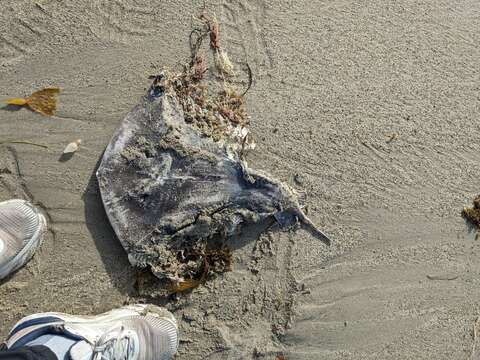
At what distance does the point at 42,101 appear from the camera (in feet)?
12.9

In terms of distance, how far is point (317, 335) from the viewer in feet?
12.3

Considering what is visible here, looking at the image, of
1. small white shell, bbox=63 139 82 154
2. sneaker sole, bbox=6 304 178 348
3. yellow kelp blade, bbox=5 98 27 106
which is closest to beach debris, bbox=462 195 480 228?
sneaker sole, bbox=6 304 178 348

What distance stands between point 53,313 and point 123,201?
1.06 meters

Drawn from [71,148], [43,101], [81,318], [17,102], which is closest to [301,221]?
[81,318]

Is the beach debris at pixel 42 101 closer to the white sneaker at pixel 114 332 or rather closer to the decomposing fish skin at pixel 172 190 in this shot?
the decomposing fish skin at pixel 172 190

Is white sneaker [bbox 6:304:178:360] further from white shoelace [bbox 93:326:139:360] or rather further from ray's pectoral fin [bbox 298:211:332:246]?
ray's pectoral fin [bbox 298:211:332:246]

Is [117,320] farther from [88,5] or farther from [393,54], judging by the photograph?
[393,54]

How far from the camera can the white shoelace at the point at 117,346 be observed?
3.28 metres

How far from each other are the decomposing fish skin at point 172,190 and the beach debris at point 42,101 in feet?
2.55

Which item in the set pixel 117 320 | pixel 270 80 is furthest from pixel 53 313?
pixel 270 80

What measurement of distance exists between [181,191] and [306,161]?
1.23 metres

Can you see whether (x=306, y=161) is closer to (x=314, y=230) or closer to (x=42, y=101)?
(x=314, y=230)

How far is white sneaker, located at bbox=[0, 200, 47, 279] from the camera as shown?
3607mm

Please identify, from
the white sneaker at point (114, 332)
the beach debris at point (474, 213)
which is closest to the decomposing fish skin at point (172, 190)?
the white sneaker at point (114, 332)
